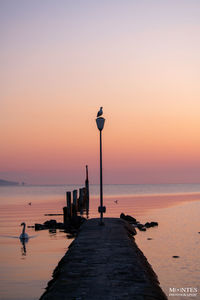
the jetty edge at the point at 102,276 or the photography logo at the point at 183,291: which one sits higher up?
the jetty edge at the point at 102,276

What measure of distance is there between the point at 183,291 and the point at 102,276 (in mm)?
3819

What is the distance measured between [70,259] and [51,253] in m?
7.22

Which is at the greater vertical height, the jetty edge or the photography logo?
the jetty edge

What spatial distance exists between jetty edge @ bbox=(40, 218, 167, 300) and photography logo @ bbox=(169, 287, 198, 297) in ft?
3.55

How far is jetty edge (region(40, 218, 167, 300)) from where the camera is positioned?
7.74 meters

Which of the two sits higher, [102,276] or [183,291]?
[102,276]

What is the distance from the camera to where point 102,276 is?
9.09 metres

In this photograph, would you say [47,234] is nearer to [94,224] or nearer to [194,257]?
[94,224]

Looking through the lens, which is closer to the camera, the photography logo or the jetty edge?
the jetty edge

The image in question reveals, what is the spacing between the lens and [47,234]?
82.6ft

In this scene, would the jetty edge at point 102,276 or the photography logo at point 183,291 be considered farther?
the photography logo at point 183,291

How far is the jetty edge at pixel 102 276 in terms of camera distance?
774 cm

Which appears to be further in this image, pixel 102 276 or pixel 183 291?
pixel 183 291

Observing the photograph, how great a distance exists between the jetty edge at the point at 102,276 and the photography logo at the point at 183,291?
1.08 m
